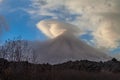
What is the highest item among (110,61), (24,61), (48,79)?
(110,61)

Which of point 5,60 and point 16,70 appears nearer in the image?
point 16,70

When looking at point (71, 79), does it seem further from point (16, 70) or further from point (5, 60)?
point (5, 60)

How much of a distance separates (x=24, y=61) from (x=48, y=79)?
26.2ft

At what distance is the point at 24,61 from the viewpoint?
125 feet

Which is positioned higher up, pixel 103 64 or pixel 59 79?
pixel 103 64

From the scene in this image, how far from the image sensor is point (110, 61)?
7244cm

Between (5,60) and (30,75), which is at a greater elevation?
(5,60)

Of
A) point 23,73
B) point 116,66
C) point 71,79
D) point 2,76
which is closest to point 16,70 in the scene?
point 23,73

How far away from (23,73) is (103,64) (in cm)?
4252

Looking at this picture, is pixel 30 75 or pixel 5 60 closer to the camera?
pixel 30 75

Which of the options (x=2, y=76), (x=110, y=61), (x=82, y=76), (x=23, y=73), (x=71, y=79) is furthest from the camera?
(x=110, y=61)

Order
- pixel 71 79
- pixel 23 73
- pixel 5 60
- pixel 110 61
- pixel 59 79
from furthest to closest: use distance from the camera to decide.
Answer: pixel 110 61 → pixel 5 60 → pixel 71 79 → pixel 59 79 → pixel 23 73

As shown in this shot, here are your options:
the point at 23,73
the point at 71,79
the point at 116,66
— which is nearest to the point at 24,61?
the point at 71,79

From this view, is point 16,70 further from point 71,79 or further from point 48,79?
point 71,79
